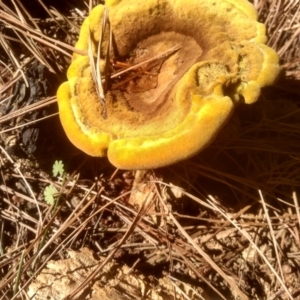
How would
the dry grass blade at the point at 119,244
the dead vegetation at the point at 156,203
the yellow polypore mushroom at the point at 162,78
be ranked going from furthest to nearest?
the dead vegetation at the point at 156,203
the dry grass blade at the point at 119,244
the yellow polypore mushroom at the point at 162,78

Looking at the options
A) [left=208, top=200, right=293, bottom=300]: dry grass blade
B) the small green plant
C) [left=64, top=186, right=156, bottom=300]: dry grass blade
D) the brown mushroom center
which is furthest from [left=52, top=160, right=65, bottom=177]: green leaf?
[left=208, top=200, right=293, bottom=300]: dry grass blade

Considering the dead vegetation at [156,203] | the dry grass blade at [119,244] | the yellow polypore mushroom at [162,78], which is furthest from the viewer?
the dead vegetation at [156,203]

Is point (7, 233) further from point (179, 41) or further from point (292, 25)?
point (292, 25)

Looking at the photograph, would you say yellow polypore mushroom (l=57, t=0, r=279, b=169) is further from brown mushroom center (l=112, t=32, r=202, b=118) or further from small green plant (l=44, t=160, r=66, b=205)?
small green plant (l=44, t=160, r=66, b=205)

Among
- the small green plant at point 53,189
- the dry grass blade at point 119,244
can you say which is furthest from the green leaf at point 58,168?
the dry grass blade at point 119,244

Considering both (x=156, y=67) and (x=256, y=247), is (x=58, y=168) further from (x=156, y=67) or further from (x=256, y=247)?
(x=256, y=247)

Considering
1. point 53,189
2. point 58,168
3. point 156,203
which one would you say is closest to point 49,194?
point 53,189

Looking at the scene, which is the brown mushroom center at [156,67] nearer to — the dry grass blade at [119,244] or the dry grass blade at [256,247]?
the dry grass blade at [119,244]
